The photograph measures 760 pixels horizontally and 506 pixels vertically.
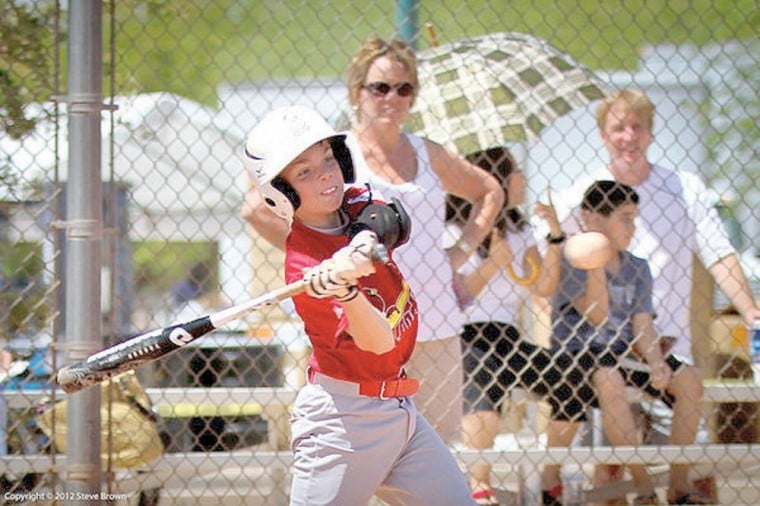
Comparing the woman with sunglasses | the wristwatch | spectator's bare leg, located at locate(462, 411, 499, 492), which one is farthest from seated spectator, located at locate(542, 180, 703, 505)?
the woman with sunglasses

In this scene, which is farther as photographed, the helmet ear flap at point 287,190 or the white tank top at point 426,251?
the white tank top at point 426,251

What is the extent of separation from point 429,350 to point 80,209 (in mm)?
1436

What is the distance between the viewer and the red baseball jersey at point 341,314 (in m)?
→ 3.40

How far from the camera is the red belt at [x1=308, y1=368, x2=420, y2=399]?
3438mm

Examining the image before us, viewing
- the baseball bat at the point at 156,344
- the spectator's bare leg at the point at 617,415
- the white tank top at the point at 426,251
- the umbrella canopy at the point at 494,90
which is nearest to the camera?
the baseball bat at the point at 156,344

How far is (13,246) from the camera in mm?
5383

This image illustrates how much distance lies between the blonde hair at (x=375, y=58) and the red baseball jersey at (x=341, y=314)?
1305 millimetres

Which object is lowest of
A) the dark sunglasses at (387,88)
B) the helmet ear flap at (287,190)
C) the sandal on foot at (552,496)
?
the sandal on foot at (552,496)

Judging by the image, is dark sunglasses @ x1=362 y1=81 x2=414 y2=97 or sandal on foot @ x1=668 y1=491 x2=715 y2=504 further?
sandal on foot @ x1=668 y1=491 x2=715 y2=504

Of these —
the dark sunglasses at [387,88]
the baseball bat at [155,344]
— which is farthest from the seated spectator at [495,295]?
the baseball bat at [155,344]

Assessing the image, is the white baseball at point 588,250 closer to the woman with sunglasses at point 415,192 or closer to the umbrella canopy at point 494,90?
the woman with sunglasses at point 415,192

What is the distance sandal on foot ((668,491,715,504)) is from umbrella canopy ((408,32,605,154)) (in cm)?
171

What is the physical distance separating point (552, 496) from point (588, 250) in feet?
3.35

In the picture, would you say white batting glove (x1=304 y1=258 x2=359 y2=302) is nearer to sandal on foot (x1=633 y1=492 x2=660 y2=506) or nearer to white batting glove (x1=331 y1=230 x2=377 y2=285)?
white batting glove (x1=331 y1=230 x2=377 y2=285)
